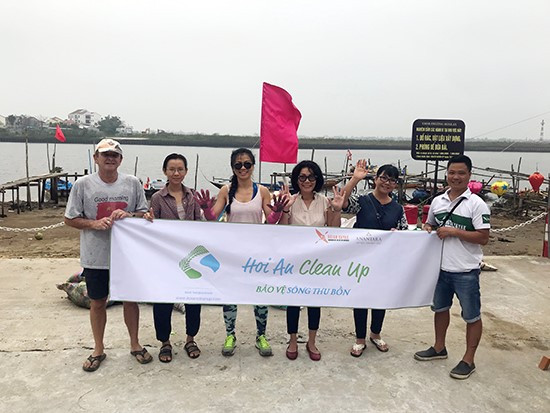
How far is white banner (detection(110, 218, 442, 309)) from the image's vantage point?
12.3 feet

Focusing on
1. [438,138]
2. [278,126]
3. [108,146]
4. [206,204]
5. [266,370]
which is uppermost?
[438,138]

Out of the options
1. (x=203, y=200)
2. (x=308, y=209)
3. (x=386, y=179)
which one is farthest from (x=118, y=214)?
(x=386, y=179)

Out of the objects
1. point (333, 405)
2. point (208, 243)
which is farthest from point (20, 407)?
point (333, 405)

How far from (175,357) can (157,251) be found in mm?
995

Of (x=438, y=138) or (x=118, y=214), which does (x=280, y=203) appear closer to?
(x=118, y=214)

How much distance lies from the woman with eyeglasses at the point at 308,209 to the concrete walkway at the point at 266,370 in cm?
25

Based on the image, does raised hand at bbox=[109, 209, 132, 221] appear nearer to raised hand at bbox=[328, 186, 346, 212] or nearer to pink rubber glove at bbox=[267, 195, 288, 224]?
pink rubber glove at bbox=[267, 195, 288, 224]

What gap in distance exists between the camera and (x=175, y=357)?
3926mm

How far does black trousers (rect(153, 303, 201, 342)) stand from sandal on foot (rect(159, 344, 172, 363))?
0.06 m

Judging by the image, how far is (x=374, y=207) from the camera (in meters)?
3.93

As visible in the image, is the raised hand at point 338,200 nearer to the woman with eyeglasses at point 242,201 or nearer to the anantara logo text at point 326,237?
the anantara logo text at point 326,237

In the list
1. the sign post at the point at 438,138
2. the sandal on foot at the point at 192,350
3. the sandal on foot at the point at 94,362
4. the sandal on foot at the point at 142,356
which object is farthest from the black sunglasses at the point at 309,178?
the sign post at the point at 438,138

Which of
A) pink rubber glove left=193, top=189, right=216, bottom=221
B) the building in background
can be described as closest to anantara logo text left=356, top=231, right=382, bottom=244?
pink rubber glove left=193, top=189, right=216, bottom=221

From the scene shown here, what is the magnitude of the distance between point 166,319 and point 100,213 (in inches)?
42.7
